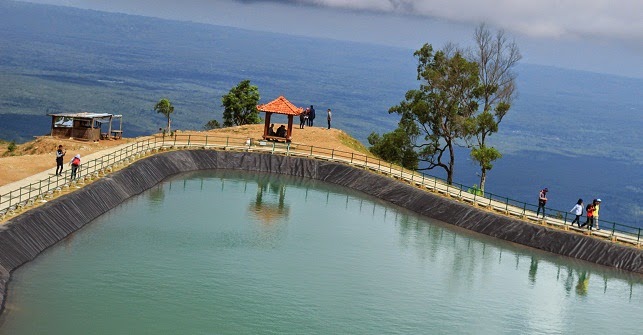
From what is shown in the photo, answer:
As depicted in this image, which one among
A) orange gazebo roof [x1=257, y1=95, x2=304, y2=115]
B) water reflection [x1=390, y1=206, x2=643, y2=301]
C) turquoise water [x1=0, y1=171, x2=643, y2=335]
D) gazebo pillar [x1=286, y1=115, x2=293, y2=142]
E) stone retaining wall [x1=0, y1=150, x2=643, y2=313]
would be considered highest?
orange gazebo roof [x1=257, y1=95, x2=304, y2=115]

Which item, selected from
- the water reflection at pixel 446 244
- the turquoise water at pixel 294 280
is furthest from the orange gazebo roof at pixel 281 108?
the turquoise water at pixel 294 280

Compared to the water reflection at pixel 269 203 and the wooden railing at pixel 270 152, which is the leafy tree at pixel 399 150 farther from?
the water reflection at pixel 269 203

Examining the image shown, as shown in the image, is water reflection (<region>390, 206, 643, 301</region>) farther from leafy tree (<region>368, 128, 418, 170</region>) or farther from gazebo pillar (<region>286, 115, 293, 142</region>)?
leafy tree (<region>368, 128, 418, 170</region>)

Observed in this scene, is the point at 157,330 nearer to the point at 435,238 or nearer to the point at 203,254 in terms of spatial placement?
the point at 203,254

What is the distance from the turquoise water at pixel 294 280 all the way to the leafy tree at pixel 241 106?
3812 centimetres

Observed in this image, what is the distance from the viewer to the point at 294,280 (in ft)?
148

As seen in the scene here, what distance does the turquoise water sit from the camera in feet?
126

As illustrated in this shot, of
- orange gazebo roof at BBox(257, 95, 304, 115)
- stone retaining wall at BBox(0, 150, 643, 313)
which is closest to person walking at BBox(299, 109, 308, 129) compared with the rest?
orange gazebo roof at BBox(257, 95, 304, 115)

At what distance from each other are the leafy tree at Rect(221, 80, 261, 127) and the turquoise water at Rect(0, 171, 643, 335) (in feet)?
125

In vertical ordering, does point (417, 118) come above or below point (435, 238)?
above

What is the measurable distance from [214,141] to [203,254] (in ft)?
102

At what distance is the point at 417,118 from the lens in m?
85.4

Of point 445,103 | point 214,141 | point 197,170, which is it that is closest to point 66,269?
point 197,170

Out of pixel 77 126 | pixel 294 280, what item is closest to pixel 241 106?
pixel 77 126
